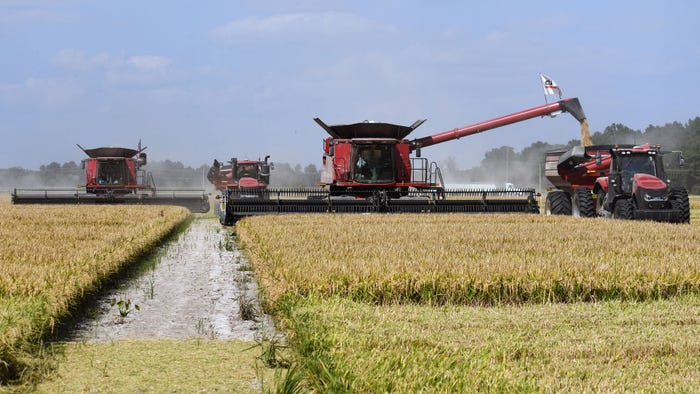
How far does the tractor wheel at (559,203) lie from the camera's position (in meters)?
20.8

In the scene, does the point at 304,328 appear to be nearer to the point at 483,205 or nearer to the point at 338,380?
the point at 338,380

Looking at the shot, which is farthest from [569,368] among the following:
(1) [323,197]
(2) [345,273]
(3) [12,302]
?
(1) [323,197]

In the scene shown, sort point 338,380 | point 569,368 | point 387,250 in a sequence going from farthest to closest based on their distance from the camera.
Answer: point 387,250 → point 569,368 → point 338,380

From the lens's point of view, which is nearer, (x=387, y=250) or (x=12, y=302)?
(x=12, y=302)

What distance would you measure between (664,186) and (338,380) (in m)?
14.3

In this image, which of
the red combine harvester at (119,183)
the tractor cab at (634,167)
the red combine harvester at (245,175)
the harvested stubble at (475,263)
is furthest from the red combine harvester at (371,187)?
the red combine harvester at (119,183)

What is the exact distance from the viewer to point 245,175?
3070cm

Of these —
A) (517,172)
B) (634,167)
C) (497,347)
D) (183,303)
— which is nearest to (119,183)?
(634,167)

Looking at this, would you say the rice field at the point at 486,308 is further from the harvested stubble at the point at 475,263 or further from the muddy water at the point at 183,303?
the muddy water at the point at 183,303

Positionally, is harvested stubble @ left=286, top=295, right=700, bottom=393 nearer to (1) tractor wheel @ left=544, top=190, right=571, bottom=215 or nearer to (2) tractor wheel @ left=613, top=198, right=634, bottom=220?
(2) tractor wheel @ left=613, top=198, right=634, bottom=220

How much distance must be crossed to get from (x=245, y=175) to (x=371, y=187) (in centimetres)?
1135

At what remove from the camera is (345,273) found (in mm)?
7629

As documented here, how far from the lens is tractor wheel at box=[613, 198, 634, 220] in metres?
17.0

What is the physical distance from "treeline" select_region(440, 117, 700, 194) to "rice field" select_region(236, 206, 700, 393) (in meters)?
65.2
